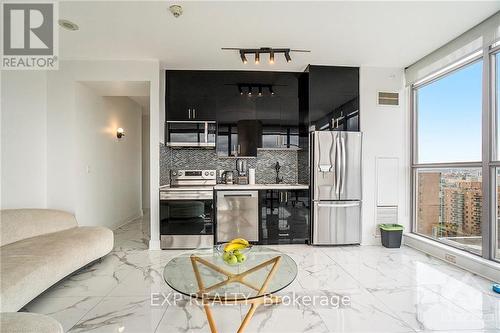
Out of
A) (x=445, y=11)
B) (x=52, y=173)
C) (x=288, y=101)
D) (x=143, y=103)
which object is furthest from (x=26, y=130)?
(x=445, y=11)

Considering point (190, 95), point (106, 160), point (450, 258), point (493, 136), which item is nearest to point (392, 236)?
point (450, 258)

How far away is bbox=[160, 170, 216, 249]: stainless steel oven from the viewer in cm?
352

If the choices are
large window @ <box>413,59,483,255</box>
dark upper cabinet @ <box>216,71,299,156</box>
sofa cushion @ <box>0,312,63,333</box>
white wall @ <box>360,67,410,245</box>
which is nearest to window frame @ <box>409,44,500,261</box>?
large window @ <box>413,59,483,255</box>

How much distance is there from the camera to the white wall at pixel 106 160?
3.66 meters

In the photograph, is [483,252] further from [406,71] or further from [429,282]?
[406,71]

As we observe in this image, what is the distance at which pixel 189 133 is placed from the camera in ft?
12.7

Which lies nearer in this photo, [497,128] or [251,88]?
[497,128]

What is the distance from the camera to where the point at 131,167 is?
555 cm

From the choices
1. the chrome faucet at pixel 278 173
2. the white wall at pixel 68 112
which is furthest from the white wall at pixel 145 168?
the chrome faucet at pixel 278 173

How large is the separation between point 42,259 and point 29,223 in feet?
3.10

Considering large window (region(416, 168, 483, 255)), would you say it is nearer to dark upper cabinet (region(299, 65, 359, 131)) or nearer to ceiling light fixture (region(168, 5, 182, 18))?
dark upper cabinet (region(299, 65, 359, 131))

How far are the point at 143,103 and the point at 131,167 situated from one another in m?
1.53

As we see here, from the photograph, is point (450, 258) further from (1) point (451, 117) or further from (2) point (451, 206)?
(1) point (451, 117)

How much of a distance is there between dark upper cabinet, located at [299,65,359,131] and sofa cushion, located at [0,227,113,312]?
3.32m
